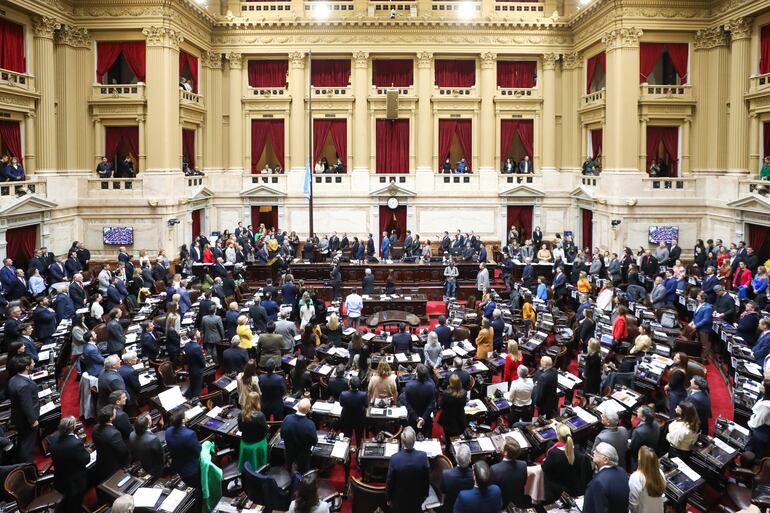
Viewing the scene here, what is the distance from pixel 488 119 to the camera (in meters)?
33.7

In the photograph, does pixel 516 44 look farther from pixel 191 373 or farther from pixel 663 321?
pixel 191 373

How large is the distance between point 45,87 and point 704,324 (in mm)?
23782

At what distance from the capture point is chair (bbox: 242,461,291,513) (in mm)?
8148

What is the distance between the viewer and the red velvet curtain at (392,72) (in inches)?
1332

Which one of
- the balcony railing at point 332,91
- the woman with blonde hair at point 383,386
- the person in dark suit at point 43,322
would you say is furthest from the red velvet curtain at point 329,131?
the woman with blonde hair at point 383,386

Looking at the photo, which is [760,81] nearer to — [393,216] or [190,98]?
[393,216]

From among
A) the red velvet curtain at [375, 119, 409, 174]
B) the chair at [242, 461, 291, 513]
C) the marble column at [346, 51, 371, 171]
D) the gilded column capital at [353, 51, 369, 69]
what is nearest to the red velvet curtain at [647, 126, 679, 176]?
the red velvet curtain at [375, 119, 409, 174]

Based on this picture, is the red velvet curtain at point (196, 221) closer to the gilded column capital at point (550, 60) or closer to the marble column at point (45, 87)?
the marble column at point (45, 87)

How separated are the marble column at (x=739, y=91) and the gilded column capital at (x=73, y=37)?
25717 mm

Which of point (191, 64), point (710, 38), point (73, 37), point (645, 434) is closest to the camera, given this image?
point (645, 434)

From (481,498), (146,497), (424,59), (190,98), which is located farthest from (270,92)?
(481,498)

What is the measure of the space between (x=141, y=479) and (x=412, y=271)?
16.7m

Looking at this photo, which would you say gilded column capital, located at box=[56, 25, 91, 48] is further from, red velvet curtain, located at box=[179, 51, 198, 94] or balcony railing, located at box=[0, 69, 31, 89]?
red velvet curtain, located at box=[179, 51, 198, 94]

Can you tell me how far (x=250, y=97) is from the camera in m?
33.6
